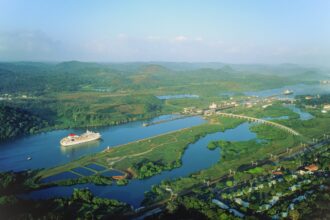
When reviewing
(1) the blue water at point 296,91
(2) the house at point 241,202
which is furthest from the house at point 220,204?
(1) the blue water at point 296,91

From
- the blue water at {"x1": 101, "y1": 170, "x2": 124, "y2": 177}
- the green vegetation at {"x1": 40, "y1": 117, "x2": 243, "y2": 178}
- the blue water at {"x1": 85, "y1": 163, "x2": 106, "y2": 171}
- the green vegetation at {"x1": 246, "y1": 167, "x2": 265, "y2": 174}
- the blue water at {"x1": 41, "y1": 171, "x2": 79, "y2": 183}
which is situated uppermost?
the green vegetation at {"x1": 246, "y1": 167, "x2": 265, "y2": 174}

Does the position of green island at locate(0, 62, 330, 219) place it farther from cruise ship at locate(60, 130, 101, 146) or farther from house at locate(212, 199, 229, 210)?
cruise ship at locate(60, 130, 101, 146)

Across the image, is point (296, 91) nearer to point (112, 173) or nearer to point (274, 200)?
point (274, 200)

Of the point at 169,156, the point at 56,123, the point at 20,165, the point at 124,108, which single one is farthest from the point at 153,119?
the point at 20,165

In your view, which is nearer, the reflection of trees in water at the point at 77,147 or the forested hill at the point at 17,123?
the reflection of trees in water at the point at 77,147

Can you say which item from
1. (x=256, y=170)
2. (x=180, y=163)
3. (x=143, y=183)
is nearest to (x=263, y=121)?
(x=180, y=163)

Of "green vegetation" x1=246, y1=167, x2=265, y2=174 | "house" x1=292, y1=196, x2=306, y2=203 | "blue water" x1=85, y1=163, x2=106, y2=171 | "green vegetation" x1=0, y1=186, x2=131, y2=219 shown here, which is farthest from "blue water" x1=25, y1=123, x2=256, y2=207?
"house" x1=292, y1=196, x2=306, y2=203

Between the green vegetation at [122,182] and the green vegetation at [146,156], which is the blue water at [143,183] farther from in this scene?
the green vegetation at [146,156]
